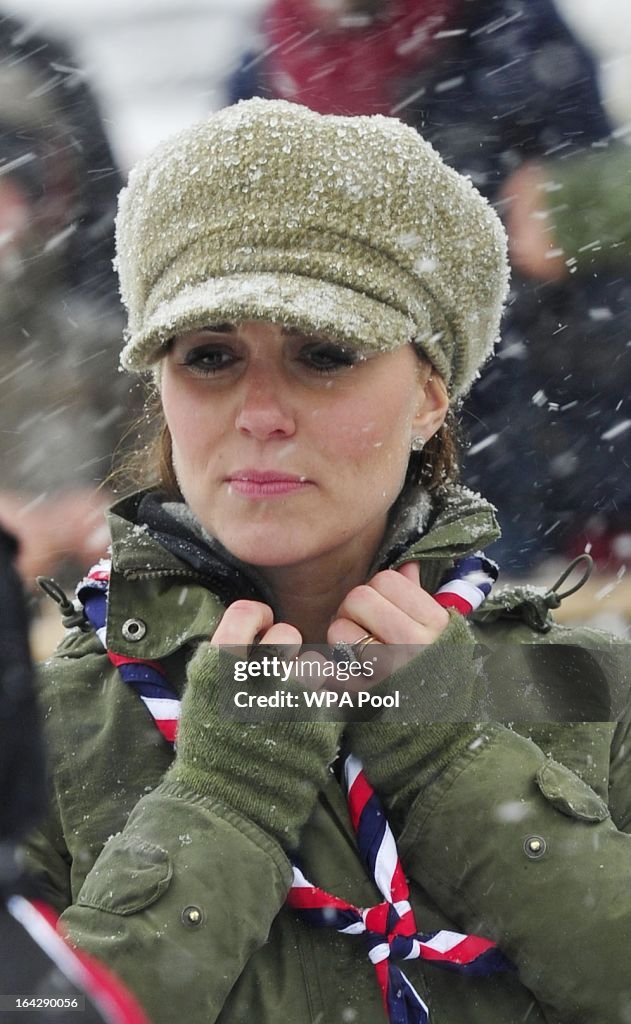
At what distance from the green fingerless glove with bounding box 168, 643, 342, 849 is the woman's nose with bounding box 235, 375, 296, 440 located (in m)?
Result: 0.27

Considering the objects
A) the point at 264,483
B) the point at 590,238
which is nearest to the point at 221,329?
the point at 264,483

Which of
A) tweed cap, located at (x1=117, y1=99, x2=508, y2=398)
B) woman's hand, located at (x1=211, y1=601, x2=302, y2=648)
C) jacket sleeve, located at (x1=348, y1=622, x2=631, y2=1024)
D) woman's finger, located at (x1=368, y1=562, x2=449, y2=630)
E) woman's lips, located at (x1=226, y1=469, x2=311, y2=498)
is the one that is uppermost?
tweed cap, located at (x1=117, y1=99, x2=508, y2=398)

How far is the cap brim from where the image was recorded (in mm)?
1348

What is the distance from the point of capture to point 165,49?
9.97 feet

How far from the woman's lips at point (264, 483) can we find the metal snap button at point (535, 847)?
47 cm

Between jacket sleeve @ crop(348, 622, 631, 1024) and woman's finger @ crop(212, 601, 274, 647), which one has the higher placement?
A: woman's finger @ crop(212, 601, 274, 647)

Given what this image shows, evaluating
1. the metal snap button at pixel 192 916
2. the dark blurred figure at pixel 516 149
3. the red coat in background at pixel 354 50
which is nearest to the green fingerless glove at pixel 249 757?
the metal snap button at pixel 192 916

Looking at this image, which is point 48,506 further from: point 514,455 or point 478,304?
point 478,304

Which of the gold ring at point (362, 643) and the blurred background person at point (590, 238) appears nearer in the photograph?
the gold ring at point (362, 643)

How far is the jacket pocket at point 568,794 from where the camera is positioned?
1.32m

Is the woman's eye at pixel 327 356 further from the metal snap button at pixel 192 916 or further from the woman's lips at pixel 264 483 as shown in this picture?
the metal snap button at pixel 192 916

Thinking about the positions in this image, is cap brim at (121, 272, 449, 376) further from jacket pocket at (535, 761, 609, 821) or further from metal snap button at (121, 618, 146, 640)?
jacket pocket at (535, 761, 609, 821)

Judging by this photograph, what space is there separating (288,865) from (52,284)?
1.83m

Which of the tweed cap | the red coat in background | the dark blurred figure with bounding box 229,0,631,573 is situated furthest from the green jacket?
the red coat in background
